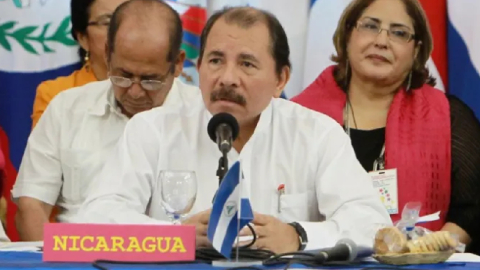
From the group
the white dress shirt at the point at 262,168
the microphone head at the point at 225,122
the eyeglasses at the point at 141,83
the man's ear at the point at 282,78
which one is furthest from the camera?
the eyeglasses at the point at 141,83

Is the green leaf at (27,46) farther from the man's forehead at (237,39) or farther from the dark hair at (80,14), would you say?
the man's forehead at (237,39)

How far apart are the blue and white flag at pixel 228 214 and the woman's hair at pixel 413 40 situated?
70.3 inches

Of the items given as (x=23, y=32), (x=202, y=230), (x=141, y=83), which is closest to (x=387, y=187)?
(x=141, y=83)

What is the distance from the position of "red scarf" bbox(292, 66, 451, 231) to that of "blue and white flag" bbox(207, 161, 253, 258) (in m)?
1.51

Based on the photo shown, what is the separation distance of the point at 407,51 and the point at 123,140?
138 cm

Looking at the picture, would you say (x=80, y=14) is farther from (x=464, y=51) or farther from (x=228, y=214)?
(x=228, y=214)

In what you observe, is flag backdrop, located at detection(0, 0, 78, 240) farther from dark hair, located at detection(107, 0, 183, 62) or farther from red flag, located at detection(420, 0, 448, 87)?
red flag, located at detection(420, 0, 448, 87)

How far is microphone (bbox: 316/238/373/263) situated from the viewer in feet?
5.80

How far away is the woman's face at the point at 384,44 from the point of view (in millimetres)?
3307

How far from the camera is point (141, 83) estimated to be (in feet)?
9.58

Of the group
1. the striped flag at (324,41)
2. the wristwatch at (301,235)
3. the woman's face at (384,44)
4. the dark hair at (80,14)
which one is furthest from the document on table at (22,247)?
the striped flag at (324,41)

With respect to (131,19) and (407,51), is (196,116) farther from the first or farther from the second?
(407,51)

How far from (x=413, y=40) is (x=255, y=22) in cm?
109

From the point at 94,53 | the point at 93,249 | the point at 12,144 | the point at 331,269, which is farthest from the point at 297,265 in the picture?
the point at 12,144
